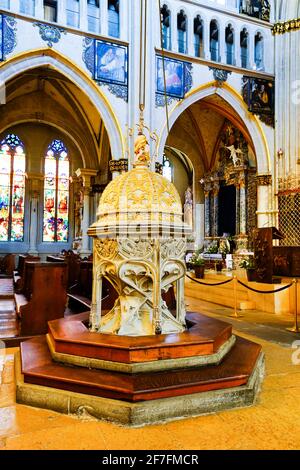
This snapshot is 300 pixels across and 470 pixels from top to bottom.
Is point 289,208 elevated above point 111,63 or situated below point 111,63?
below

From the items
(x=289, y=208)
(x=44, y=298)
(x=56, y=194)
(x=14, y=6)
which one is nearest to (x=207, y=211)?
(x=289, y=208)

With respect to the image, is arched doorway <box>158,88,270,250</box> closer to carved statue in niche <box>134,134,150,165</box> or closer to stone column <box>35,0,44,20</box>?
stone column <box>35,0,44,20</box>

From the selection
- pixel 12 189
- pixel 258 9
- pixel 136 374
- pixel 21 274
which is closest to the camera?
pixel 136 374

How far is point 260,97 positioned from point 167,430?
12298 millimetres

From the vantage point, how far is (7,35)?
28.6ft

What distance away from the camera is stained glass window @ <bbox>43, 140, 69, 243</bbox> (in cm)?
1659

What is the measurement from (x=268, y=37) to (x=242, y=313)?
10.4 metres

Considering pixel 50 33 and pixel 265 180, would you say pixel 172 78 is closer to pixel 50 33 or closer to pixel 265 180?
pixel 50 33

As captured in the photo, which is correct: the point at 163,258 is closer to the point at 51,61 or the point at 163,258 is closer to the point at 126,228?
the point at 126,228

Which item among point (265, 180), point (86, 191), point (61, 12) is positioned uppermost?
point (61, 12)

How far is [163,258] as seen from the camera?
2855mm
